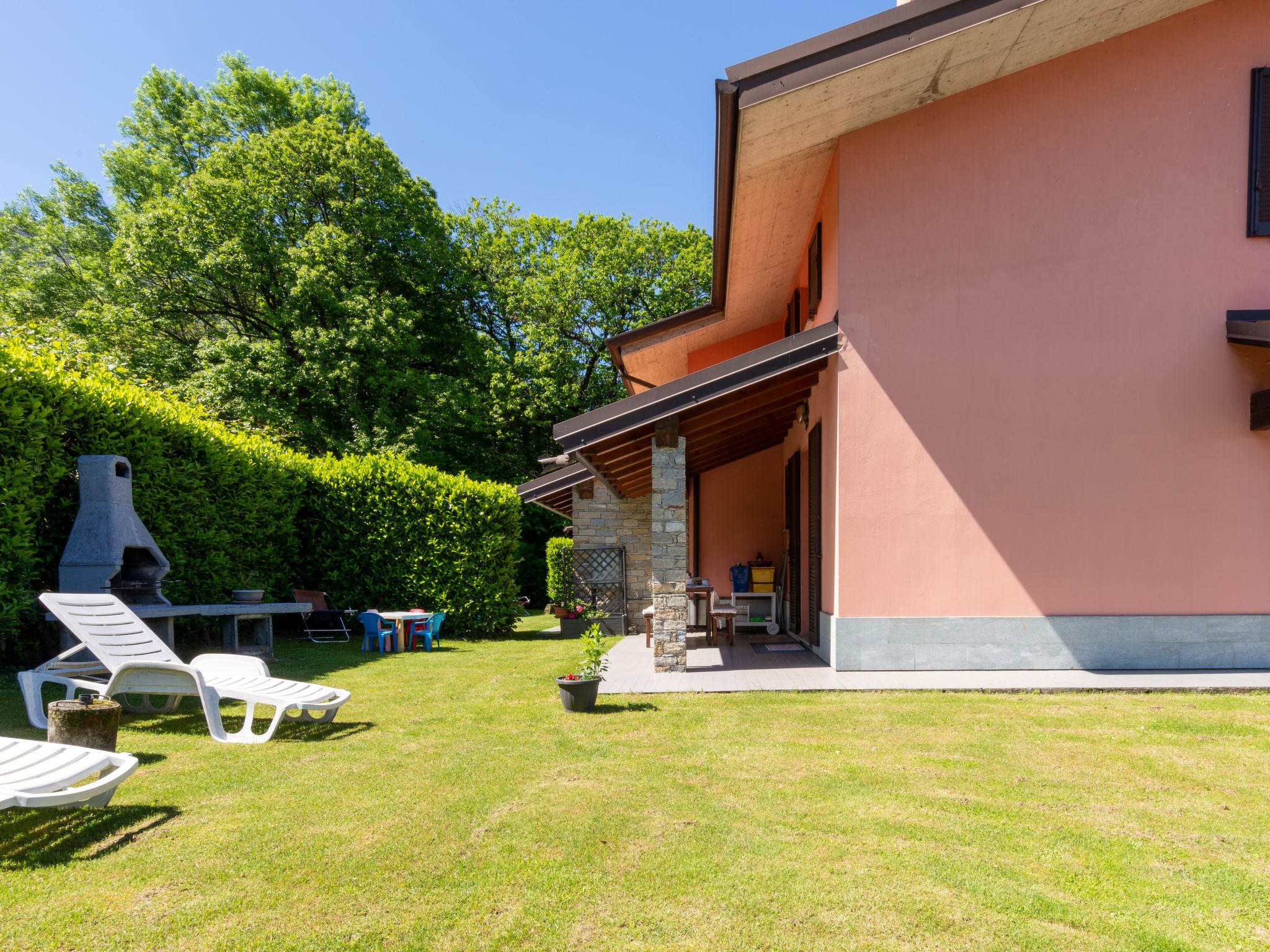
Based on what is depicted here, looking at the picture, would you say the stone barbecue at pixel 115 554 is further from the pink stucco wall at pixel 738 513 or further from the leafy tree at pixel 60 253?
the leafy tree at pixel 60 253

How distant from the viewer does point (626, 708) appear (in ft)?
22.3

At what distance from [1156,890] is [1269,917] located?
362 mm

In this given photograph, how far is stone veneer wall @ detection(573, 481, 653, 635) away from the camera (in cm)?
1379

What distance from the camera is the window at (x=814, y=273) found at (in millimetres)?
9766

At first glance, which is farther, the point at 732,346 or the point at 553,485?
the point at 732,346

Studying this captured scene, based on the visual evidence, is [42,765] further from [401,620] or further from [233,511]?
[401,620]

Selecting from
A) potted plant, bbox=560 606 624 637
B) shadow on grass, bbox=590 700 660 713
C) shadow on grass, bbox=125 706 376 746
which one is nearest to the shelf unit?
potted plant, bbox=560 606 624 637

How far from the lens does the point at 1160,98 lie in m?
8.09

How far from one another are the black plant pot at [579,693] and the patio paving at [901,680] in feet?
2.67

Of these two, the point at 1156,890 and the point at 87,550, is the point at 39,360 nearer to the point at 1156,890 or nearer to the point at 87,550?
the point at 87,550

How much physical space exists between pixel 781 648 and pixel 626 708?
4.19 meters

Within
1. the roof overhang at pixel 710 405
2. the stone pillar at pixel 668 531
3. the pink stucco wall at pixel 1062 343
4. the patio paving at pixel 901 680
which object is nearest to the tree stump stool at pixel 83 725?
the patio paving at pixel 901 680

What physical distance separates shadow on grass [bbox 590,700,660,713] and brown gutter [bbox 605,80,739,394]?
522 cm

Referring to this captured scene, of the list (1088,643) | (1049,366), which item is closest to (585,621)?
(1088,643)
